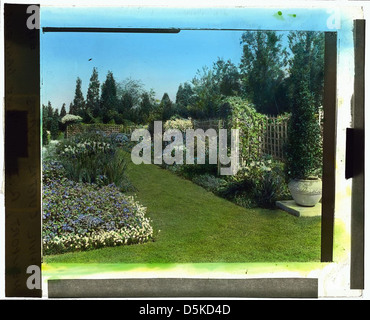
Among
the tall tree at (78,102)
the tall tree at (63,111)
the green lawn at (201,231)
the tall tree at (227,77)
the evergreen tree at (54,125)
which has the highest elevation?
the tall tree at (227,77)

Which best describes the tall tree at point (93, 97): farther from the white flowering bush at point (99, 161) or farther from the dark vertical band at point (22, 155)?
the dark vertical band at point (22, 155)

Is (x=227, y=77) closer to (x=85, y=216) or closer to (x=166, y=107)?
(x=166, y=107)

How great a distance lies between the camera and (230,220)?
5.10m

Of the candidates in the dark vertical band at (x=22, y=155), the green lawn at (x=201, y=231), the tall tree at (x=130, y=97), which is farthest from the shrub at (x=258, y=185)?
the dark vertical band at (x=22, y=155)

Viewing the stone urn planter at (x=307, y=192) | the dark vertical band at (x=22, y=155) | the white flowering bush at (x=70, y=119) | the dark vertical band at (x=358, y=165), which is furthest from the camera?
the stone urn planter at (x=307, y=192)

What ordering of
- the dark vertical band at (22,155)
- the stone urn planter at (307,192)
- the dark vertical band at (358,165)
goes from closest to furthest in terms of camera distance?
the dark vertical band at (22,155) < the dark vertical band at (358,165) < the stone urn planter at (307,192)

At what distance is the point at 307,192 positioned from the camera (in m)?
5.12

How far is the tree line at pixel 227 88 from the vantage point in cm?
501

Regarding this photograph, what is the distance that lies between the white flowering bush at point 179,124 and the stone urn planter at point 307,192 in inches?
59.6

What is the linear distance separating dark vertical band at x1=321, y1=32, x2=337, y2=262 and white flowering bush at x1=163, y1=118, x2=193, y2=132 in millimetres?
1650

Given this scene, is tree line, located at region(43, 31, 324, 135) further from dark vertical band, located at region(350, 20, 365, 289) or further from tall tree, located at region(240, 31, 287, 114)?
dark vertical band, located at region(350, 20, 365, 289)

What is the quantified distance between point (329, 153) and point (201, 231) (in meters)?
1.80

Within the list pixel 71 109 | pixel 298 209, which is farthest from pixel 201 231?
pixel 71 109

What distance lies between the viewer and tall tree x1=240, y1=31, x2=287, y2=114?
199 inches
